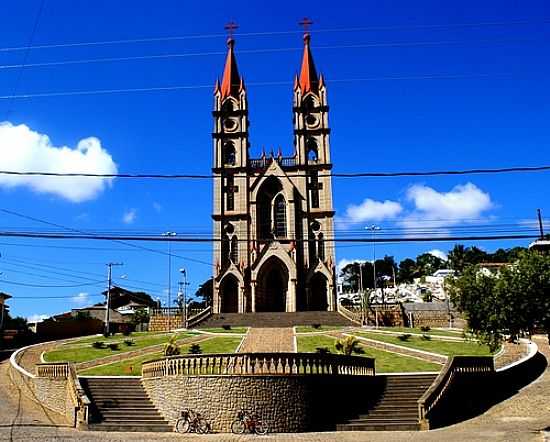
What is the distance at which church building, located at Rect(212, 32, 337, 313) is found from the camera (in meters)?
61.1

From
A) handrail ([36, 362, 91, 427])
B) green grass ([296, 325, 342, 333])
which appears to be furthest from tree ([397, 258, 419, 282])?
handrail ([36, 362, 91, 427])

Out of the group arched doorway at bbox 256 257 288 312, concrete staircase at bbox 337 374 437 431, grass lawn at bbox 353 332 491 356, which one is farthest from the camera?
arched doorway at bbox 256 257 288 312

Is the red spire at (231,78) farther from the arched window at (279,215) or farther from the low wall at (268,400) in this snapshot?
the low wall at (268,400)

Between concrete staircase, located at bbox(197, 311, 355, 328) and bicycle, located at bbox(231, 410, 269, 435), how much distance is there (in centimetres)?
3110

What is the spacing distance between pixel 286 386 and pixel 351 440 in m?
3.02

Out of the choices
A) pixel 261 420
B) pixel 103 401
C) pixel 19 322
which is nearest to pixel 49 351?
pixel 103 401

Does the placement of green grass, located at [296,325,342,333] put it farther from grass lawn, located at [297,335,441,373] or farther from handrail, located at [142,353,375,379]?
handrail, located at [142,353,375,379]

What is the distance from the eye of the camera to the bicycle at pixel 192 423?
63.4ft

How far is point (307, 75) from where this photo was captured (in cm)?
7069

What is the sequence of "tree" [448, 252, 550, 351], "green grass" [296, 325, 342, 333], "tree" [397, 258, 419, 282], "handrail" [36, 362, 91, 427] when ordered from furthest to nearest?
"tree" [397, 258, 419, 282], "green grass" [296, 325, 342, 333], "handrail" [36, 362, 91, 427], "tree" [448, 252, 550, 351]

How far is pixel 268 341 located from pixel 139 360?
10.6 metres

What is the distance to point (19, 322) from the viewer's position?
8138 cm

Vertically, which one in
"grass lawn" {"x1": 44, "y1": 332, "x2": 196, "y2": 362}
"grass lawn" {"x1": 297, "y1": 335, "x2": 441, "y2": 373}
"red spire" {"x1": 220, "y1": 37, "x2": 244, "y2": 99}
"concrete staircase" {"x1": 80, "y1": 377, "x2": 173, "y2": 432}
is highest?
"red spire" {"x1": 220, "y1": 37, "x2": 244, "y2": 99}

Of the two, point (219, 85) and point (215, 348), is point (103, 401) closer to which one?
point (215, 348)
